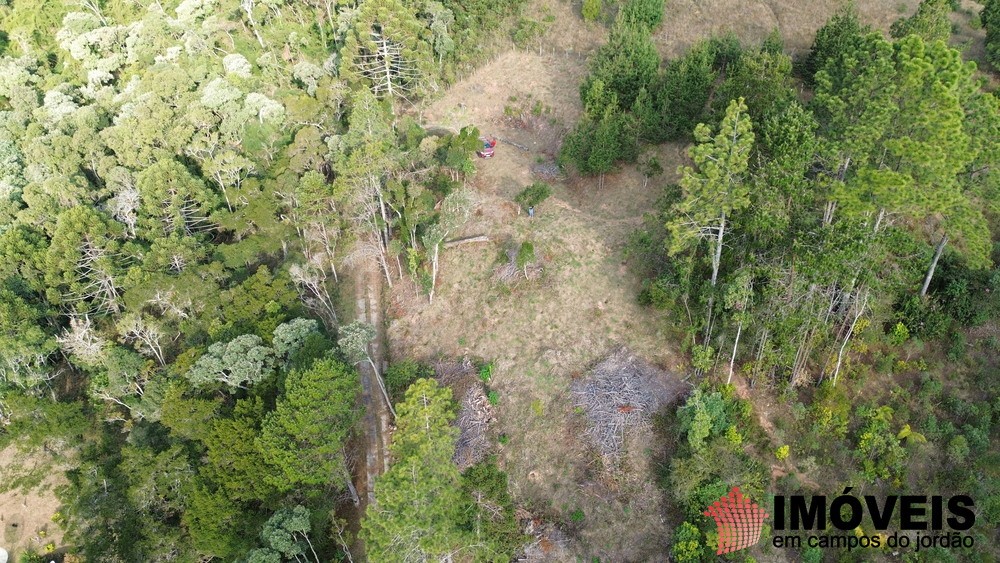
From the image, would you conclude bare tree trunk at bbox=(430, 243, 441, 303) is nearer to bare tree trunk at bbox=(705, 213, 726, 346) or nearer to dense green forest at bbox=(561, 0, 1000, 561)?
dense green forest at bbox=(561, 0, 1000, 561)

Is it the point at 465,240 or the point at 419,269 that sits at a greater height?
the point at 465,240

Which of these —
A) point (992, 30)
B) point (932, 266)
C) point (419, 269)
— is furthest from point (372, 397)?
point (992, 30)

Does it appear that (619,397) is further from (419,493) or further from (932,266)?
(932,266)

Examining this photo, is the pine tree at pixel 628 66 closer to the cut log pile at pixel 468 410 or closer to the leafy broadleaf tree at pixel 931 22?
the leafy broadleaf tree at pixel 931 22

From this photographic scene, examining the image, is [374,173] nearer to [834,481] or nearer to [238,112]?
[238,112]

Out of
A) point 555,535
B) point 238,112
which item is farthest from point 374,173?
point 555,535

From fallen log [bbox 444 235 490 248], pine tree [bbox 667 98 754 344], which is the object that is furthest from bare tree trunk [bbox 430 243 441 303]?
pine tree [bbox 667 98 754 344]

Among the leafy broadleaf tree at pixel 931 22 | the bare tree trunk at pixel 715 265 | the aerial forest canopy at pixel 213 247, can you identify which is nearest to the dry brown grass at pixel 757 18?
the leafy broadleaf tree at pixel 931 22
